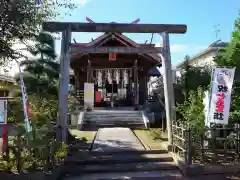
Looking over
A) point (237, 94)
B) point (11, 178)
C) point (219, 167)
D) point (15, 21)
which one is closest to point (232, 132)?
point (219, 167)

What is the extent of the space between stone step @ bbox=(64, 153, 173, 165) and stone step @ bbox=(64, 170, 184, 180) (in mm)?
646

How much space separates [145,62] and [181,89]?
25.7ft

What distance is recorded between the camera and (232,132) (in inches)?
292

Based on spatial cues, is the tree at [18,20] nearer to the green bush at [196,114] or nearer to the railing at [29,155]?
the railing at [29,155]

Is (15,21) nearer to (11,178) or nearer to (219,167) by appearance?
(11,178)

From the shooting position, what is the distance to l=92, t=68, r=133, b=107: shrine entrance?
65.7ft

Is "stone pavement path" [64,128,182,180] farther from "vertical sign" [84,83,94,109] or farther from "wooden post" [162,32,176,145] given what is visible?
"vertical sign" [84,83,94,109]

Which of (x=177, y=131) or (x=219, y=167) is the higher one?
(x=177, y=131)

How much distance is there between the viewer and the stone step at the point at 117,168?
23.5ft

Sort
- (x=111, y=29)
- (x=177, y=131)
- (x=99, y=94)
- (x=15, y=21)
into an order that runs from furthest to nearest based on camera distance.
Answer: (x=99, y=94) → (x=111, y=29) → (x=177, y=131) → (x=15, y=21)

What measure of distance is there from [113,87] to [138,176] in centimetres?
1567

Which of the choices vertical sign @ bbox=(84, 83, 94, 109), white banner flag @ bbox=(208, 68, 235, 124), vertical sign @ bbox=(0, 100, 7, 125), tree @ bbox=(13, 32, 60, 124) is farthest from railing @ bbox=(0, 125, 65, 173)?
vertical sign @ bbox=(84, 83, 94, 109)

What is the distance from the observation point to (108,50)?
347 inches

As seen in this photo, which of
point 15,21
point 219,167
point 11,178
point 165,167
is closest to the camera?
point 11,178
